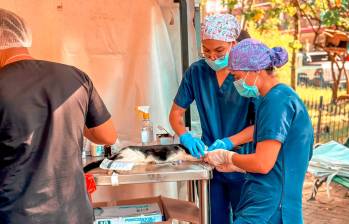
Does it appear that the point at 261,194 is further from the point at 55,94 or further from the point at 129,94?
the point at 129,94

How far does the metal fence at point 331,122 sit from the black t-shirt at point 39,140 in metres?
5.29

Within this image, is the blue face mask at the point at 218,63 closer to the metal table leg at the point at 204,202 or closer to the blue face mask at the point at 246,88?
the blue face mask at the point at 246,88

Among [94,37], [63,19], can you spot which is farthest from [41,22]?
[94,37]

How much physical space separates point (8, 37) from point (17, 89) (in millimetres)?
219

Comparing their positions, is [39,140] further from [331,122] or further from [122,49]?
[331,122]

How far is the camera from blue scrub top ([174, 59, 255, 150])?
7.42ft

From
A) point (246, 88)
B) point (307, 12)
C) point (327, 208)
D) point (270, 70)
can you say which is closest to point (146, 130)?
point (246, 88)

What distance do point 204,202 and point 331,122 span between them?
17.5ft

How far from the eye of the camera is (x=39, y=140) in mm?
1538

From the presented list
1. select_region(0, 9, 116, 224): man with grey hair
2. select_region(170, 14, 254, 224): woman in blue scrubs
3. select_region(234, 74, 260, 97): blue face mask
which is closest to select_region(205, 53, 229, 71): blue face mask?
select_region(170, 14, 254, 224): woman in blue scrubs

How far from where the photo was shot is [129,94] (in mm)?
3057

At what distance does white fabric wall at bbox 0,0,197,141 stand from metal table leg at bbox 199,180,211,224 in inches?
38.5

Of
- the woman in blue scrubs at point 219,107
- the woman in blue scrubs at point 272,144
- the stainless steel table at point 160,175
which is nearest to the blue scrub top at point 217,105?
the woman in blue scrubs at point 219,107

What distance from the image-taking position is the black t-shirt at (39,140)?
1513 mm
